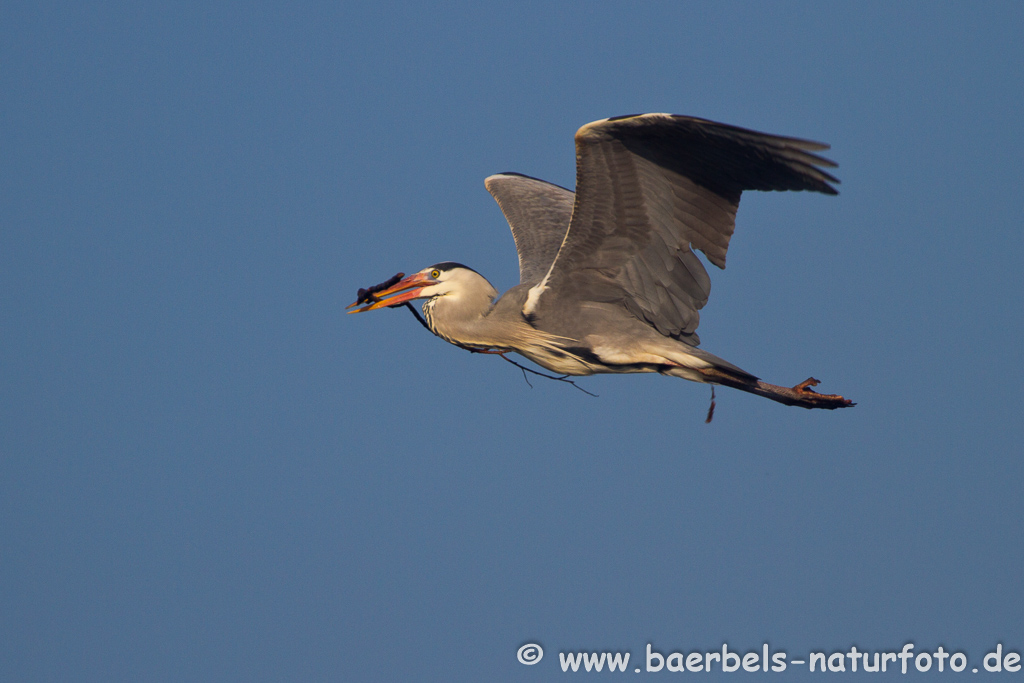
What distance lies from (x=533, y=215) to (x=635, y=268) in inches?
130

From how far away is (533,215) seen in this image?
1195 cm

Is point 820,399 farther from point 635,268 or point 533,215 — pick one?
point 533,215

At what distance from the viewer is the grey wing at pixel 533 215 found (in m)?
11.1

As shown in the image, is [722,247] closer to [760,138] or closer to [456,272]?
[760,138]

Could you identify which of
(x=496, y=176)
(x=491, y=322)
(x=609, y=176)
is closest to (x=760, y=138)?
(x=609, y=176)

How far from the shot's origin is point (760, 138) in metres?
7.40

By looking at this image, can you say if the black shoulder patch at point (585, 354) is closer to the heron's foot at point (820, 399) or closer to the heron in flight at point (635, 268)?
the heron in flight at point (635, 268)

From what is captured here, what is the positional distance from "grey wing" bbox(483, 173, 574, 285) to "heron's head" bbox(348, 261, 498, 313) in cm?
92

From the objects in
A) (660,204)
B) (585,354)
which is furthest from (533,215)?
(660,204)

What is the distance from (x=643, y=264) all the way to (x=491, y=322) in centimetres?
155

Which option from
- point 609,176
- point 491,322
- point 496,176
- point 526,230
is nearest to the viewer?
point 609,176

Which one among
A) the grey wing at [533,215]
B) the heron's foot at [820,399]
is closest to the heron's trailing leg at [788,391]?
the heron's foot at [820,399]

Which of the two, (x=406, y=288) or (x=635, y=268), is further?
(x=406, y=288)

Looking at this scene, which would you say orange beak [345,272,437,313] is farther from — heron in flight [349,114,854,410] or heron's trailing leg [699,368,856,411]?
heron's trailing leg [699,368,856,411]
